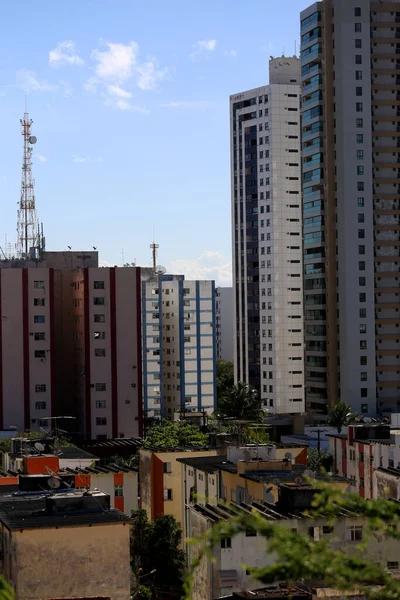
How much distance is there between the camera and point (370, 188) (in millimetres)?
Result: 124000

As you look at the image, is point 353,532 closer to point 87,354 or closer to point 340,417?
point 340,417

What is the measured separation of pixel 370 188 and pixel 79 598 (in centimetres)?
9163

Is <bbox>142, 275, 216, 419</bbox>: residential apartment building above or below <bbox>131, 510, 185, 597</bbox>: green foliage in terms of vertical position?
above

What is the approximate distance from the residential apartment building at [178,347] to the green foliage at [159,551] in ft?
291

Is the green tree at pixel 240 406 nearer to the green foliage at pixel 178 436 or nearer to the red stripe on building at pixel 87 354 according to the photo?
the red stripe on building at pixel 87 354

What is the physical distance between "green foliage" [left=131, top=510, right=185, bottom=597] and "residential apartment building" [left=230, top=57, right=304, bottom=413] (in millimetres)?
86007

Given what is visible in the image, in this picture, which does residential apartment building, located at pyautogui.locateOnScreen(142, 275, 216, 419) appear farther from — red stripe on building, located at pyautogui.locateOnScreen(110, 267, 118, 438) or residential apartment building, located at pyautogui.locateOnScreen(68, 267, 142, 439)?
red stripe on building, located at pyautogui.locateOnScreen(110, 267, 118, 438)

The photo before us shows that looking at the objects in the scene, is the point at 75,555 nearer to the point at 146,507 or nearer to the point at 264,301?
the point at 146,507

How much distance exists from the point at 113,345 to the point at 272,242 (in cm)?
4253

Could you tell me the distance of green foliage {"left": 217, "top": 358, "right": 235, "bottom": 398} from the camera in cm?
16381

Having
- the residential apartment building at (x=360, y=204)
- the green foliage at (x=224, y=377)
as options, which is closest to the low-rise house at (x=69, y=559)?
the residential apartment building at (x=360, y=204)

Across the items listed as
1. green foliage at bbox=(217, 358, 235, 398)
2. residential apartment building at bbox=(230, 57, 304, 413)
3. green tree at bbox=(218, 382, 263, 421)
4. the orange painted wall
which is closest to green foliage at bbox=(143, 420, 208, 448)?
green tree at bbox=(218, 382, 263, 421)

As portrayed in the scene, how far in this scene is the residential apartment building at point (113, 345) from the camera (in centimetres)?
11100

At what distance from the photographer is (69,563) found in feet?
125
